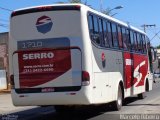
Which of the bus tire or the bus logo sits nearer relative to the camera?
the bus logo

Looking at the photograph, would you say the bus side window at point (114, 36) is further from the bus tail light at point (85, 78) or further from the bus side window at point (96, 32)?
the bus tail light at point (85, 78)

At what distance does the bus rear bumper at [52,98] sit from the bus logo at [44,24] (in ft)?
6.23

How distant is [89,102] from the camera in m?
13.1

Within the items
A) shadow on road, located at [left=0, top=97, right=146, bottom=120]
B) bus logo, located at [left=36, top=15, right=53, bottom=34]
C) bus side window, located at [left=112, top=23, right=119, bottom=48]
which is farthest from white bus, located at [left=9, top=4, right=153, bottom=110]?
bus side window, located at [left=112, top=23, right=119, bottom=48]

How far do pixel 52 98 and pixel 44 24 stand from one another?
7.28 ft

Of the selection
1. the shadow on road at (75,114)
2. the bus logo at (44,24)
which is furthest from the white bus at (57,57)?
the shadow on road at (75,114)

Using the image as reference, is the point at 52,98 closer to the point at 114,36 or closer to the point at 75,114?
the point at 75,114

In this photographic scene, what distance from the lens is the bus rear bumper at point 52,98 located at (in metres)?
13.0

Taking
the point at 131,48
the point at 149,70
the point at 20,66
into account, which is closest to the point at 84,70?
the point at 20,66

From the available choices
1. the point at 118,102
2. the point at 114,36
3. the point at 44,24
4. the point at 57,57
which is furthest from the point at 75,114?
the point at 44,24

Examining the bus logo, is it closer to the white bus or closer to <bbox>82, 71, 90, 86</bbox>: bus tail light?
the white bus

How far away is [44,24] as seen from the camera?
13648 mm

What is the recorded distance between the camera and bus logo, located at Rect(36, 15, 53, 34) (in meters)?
13.6

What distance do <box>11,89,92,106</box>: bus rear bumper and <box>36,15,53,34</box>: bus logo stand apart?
1.90 m
